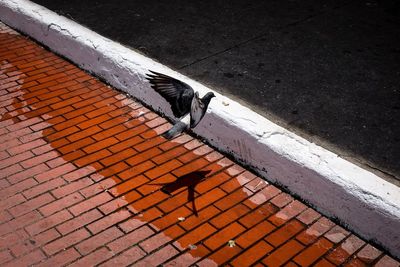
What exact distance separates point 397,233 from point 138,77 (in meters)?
2.82

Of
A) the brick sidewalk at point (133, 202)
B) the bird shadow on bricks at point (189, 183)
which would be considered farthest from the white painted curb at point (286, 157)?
the bird shadow on bricks at point (189, 183)

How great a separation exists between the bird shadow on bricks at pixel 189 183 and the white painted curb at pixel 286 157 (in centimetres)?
37

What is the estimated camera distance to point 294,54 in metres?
5.17

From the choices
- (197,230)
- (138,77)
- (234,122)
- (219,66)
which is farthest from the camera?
(219,66)

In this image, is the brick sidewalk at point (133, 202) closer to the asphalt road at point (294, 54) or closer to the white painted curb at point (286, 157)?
the white painted curb at point (286, 157)

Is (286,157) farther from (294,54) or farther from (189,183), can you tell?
(294,54)

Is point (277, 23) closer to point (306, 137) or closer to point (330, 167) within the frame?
point (306, 137)

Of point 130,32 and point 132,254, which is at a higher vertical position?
point 130,32

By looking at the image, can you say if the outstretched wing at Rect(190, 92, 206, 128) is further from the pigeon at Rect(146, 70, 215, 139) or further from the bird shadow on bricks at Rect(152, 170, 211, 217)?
the bird shadow on bricks at Rect(152, 170, 211, 217)

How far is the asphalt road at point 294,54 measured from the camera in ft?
13.0

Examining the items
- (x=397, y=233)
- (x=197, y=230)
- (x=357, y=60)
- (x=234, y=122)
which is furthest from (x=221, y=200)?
(x=357, y=60)

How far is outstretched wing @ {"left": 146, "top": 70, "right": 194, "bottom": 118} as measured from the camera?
3510mm

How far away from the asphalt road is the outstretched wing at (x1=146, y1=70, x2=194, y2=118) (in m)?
0.95

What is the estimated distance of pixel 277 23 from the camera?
19.2 feet
